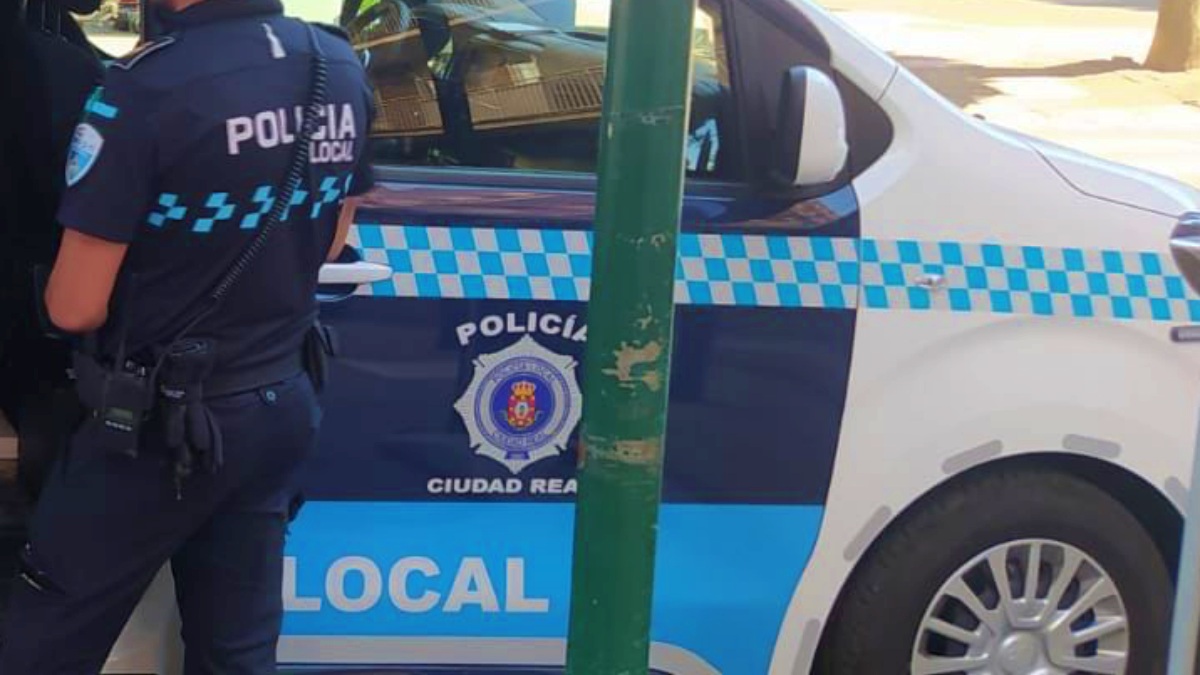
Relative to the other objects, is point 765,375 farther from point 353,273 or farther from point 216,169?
point 216,169

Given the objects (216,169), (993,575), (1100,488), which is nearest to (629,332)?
(216,169)

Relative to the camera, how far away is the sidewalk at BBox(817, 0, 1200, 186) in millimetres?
14375

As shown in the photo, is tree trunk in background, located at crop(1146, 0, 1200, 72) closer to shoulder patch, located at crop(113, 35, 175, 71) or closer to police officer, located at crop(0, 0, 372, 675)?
police officer, located at crop(0, 0, 372, 675)

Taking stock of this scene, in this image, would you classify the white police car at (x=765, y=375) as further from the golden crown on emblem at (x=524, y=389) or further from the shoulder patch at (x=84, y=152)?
the shoulder patch at (x=84, y=152)

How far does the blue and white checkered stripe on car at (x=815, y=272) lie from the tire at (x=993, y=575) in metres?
0.36

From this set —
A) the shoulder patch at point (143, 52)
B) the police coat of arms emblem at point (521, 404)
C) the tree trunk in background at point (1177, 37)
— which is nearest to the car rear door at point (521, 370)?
the police coat of arms emblem at point (521, 404)

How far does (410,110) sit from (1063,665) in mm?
1618

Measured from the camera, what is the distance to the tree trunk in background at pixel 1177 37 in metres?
18.0

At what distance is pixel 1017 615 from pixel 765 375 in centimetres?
70

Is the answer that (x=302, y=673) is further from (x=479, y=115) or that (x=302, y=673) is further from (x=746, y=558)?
(x=479, y=115)

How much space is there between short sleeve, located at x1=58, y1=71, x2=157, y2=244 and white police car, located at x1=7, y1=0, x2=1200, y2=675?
2.10ft

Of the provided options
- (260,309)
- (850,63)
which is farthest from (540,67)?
(260,309)

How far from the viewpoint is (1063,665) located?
3.15m

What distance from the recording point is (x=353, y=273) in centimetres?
277
